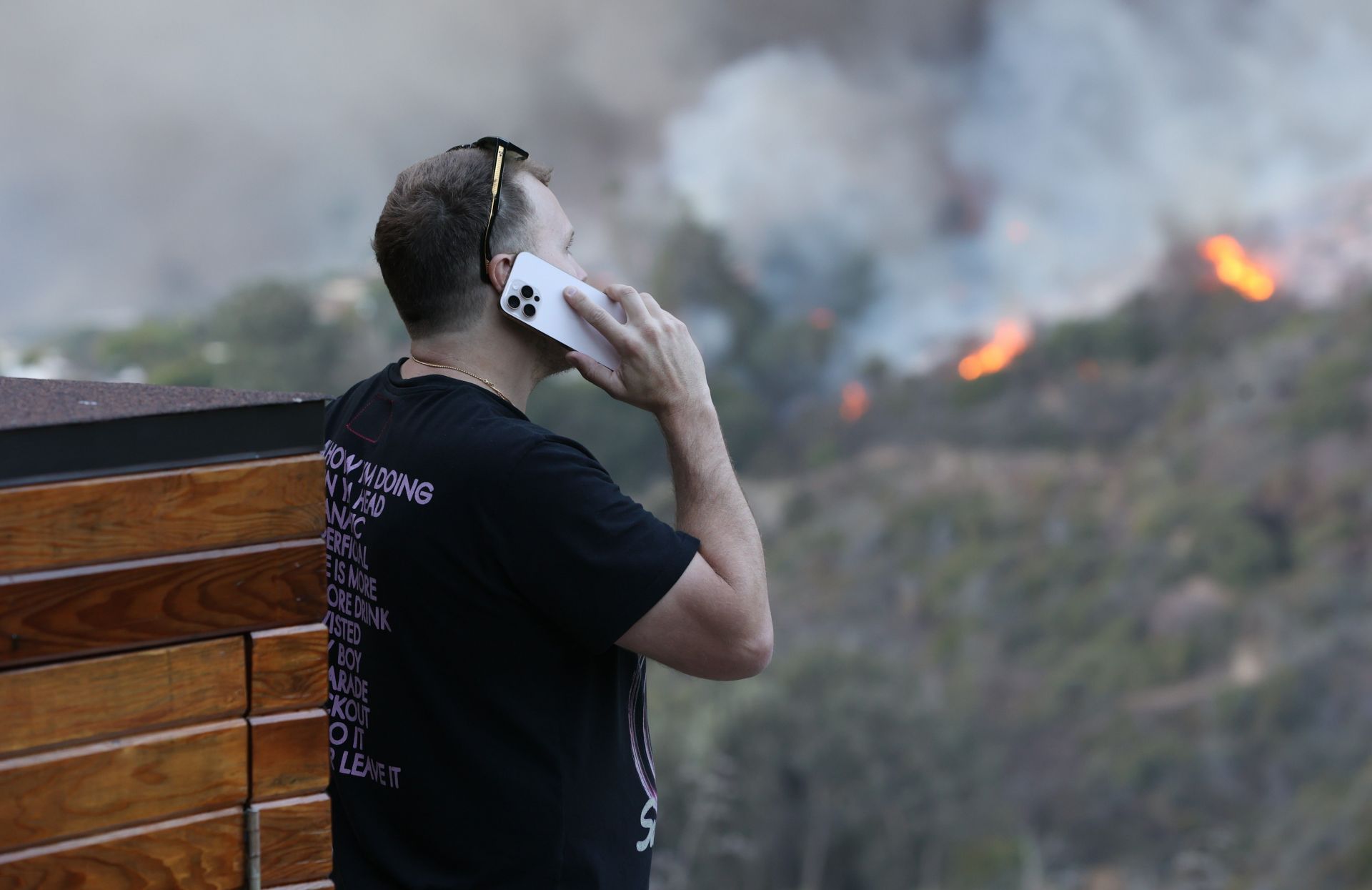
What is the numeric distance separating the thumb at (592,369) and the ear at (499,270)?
10 centimetres

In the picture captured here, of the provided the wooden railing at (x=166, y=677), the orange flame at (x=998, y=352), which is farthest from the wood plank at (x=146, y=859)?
the orange flame at (x=998, y=352)

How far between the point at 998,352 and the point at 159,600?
9.17 metres

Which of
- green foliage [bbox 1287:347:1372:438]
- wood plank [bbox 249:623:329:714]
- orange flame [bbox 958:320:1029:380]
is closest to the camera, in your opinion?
wood plank [bbox 249:623:329:714]

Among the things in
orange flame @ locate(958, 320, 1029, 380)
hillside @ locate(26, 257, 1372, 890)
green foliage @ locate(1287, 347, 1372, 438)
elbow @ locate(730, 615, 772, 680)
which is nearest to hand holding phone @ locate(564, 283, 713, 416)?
elbow @ locate(730, 615, 772, 680)

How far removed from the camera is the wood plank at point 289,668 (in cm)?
98

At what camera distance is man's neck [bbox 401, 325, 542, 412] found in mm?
1330

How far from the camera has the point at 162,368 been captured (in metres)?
6.30

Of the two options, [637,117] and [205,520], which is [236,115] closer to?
[637,117]

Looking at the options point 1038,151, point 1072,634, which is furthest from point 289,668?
point 1038,151

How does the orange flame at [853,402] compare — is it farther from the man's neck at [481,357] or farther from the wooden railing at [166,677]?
the wooden railing at [166,677]

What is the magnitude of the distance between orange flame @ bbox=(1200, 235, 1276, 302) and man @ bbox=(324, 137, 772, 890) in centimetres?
959

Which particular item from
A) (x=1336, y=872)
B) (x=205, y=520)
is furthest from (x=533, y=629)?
(x=1336, y=872)

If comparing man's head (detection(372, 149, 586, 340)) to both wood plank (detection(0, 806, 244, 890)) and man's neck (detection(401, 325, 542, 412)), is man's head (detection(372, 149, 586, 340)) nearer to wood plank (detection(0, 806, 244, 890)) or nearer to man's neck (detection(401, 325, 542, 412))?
man's neck (detection(401, 325, 542, 412))

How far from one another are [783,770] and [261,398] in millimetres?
5914
